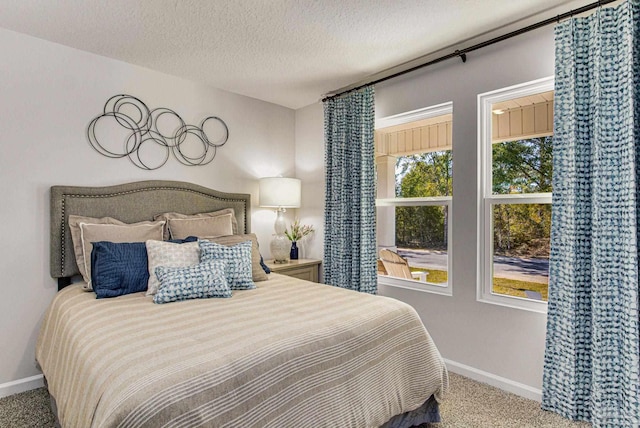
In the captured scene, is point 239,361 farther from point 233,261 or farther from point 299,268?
point 299,268

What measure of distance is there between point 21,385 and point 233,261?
174 centimetres

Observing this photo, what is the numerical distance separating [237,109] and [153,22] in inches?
55.9

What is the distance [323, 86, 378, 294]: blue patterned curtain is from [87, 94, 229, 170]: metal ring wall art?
1182 mm

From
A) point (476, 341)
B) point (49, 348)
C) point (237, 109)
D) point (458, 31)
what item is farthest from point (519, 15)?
point (49, 348)

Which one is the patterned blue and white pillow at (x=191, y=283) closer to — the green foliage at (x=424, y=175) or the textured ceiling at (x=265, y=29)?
the textured ceiling at (x=265, y=29)

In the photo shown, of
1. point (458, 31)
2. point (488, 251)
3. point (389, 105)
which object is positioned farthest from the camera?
point (389, 105)

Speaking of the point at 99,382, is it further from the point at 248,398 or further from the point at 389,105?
the point at 389,105

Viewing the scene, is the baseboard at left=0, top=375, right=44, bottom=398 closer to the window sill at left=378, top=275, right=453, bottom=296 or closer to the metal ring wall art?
the metal ring wall art

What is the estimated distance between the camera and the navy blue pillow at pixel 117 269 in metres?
2.27

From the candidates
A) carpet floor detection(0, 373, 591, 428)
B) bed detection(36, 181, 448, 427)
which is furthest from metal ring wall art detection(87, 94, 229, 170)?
carpet floor detection(0, 373, 591, 428)

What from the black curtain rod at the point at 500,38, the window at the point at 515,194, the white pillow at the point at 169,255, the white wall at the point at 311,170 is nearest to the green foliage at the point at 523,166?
the window at the point at 515,194

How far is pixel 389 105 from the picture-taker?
3.30 m

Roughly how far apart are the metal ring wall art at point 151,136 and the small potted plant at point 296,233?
1207 mm

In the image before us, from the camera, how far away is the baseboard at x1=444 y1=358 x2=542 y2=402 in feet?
7.85
